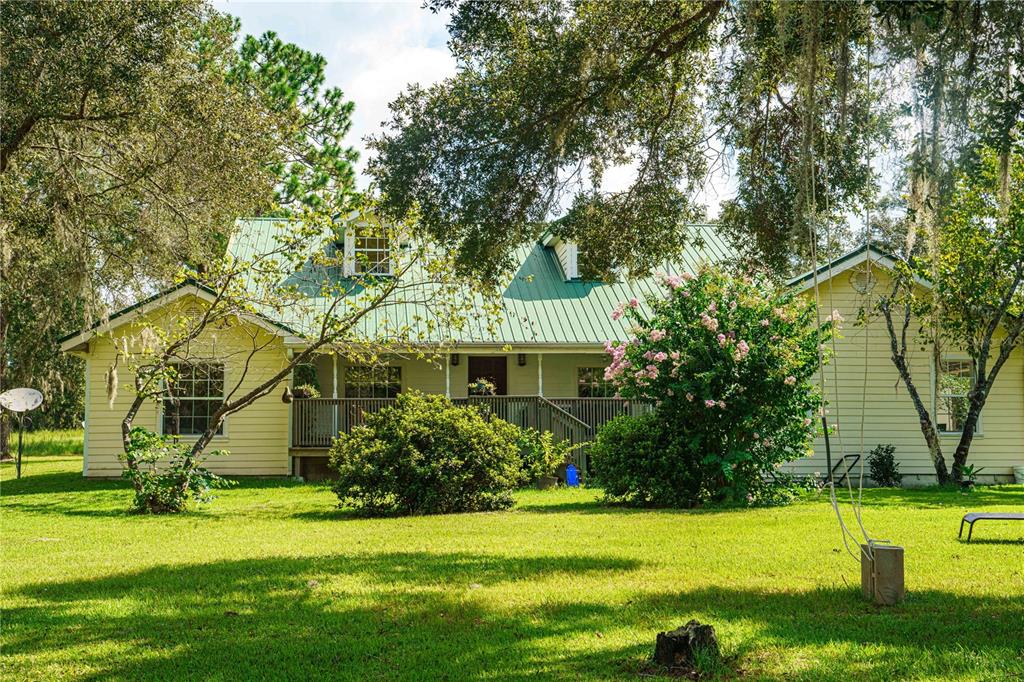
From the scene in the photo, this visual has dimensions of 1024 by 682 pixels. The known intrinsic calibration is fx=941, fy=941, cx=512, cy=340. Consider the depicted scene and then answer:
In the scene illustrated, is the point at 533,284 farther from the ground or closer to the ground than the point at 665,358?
farther from the ground

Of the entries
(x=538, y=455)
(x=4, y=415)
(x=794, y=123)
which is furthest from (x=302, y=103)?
(x=794, y=123)

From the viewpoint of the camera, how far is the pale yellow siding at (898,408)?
766 inches

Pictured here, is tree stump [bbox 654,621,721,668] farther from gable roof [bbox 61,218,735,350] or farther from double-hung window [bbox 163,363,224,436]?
double-hung window [bbox 163,363,224,436]

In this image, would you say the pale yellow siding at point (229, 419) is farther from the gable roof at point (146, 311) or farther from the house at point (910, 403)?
the house at point (910, 403)

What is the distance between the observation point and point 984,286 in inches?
664

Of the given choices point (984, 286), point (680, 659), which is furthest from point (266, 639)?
point (984, 286)

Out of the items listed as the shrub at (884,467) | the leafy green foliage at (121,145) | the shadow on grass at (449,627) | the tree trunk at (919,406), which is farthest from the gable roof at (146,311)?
the shrub at (884,467)

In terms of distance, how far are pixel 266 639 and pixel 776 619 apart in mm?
3318

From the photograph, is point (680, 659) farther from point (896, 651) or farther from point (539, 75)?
point (539, 75)

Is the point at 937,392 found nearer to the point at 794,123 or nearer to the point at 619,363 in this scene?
the point at 619,363

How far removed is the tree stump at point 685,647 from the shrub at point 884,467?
15.2m

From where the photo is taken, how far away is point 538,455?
655 inches

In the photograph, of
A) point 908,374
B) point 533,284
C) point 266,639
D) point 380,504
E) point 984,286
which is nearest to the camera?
point 266,639

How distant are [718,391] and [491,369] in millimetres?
9406
